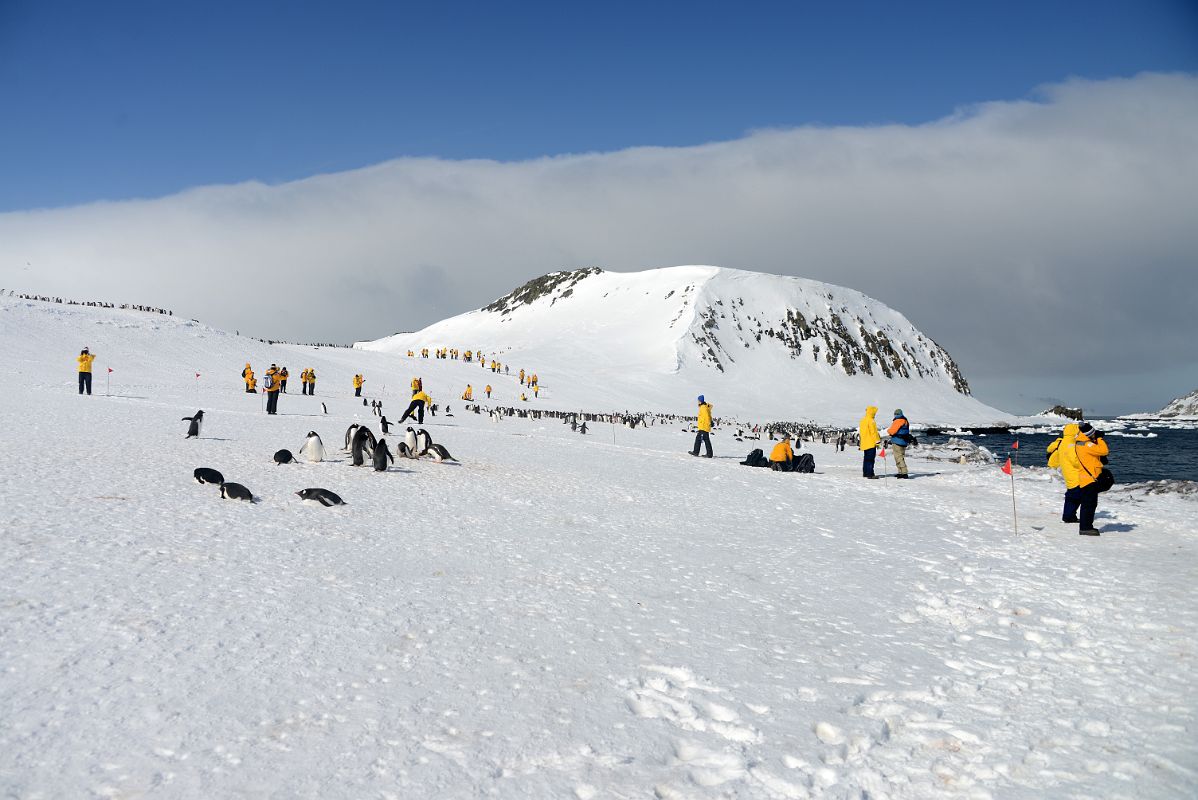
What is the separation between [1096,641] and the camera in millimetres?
7227

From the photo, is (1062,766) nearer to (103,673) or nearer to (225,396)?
(103,673)

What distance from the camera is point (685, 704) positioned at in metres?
5.39

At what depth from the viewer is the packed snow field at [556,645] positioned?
441 cm

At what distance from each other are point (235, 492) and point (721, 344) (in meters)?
85.4

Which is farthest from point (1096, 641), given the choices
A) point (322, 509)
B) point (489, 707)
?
point (322, 509)

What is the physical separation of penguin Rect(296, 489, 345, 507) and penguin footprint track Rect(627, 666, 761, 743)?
6.35 meters

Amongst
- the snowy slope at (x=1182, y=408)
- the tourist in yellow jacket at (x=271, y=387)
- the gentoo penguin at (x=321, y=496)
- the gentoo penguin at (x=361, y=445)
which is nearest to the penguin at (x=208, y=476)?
the gentoo penguin at (x=321, y=496)

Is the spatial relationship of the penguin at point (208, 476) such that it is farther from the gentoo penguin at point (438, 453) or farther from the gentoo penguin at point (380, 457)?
the gentoo penguin at point (438, 453)

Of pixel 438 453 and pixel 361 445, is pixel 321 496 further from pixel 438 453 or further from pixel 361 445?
pixel 438 453

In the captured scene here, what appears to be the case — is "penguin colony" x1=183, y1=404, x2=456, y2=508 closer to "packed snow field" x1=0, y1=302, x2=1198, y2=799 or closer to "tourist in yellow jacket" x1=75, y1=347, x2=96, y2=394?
"packed snow field" x1=0, y1=302, x2=1198, y2=799

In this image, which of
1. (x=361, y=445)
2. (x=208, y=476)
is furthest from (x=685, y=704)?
(x=361, y=445)

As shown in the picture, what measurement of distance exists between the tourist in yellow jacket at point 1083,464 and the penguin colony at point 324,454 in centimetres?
1126

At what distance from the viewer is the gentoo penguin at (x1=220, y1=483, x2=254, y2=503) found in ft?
34.1

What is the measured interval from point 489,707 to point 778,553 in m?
6.22
